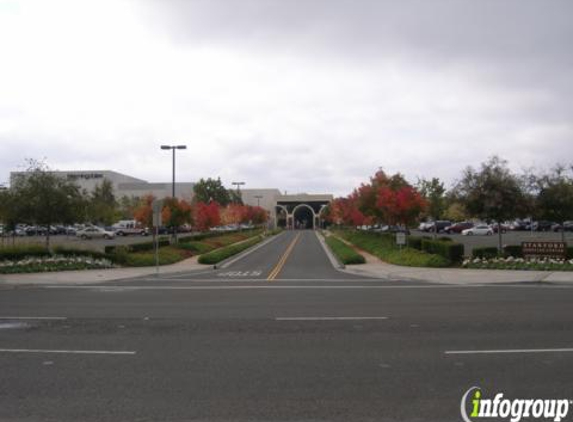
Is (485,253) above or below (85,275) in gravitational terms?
above

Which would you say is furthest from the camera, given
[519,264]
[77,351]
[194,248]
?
[194,248]

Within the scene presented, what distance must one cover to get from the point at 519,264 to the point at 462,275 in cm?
367

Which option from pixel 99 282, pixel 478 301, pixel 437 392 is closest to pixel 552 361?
pixel 437 392

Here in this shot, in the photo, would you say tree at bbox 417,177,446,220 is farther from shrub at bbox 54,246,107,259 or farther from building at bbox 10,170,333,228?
building at bbox 10,170,333,228

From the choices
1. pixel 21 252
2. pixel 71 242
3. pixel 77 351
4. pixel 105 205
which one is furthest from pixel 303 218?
pixel 77 351

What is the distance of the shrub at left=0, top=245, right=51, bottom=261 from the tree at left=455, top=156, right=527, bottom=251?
20.1m

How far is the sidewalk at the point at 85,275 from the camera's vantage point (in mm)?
21000

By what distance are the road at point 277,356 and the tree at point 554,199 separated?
1537 centimetres

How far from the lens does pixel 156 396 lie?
635cm

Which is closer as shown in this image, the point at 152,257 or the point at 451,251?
the point at 451,251

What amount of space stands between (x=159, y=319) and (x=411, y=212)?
28.6 metres

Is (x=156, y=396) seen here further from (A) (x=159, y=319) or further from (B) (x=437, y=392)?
(A) (x=159, y=319)

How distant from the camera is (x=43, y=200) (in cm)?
2869

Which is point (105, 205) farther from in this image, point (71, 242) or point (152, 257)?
point (152, 257)
